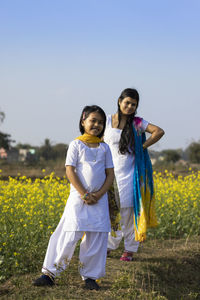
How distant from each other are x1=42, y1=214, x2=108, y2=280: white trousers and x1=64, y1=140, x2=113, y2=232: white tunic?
106 millimetres

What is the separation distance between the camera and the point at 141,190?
4.31 meters

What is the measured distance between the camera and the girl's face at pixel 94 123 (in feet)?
11.4

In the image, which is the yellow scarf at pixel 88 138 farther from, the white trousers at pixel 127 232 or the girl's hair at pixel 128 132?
the white trousers at pixel 127 232

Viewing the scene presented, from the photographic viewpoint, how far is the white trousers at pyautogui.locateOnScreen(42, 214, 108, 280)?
3.43 m

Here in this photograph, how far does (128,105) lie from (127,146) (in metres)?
0.42

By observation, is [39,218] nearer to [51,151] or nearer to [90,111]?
Result: [90,111]

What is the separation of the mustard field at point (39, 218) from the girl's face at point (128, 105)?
5.08 feet

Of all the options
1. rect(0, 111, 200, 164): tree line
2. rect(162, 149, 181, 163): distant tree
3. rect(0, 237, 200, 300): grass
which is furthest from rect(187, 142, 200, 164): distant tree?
rect(0, 237, 200, 300): grass

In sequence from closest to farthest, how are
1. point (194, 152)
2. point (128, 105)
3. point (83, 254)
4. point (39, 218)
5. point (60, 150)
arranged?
point (83, 254) < point (128, 105) < point (39, 218) < point (60, 150) < point (194, 152)

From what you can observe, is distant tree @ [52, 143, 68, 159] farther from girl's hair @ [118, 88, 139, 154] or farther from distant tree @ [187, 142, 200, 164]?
girl's hair @ [118, 88, 139, 154]

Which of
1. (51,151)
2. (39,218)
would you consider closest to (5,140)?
(51,151)

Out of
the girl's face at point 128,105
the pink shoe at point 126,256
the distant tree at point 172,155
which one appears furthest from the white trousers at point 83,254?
the distant tree at point 172,155

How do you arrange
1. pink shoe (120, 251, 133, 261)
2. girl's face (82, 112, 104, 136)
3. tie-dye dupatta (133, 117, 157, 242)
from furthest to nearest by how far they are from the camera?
pink shoe (120, 251, 133, 261), tie-dye dupatta (133, 117, 157, 242), girl's face (82, 112, 104, 136)

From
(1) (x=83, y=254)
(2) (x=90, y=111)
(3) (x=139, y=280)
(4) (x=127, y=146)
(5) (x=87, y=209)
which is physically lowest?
(3) (x=139, y=280)
